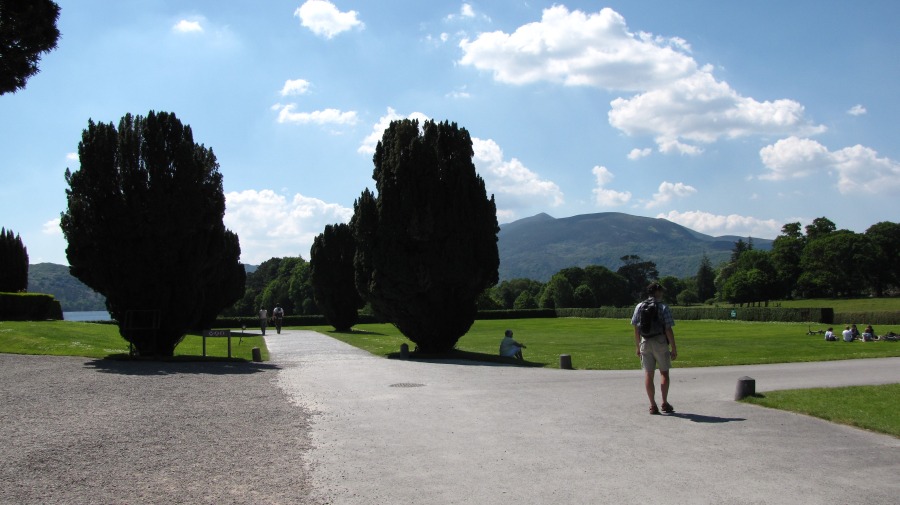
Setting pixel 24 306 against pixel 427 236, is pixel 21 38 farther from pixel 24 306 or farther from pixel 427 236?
pixel 24 306

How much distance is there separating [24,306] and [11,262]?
12668mm

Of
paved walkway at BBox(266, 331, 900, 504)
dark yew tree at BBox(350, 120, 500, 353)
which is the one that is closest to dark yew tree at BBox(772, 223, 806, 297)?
dark yew tree at BBox(350, 120, 500, 353)

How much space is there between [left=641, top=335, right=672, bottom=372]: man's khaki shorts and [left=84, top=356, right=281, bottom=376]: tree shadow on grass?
1081 centimetres

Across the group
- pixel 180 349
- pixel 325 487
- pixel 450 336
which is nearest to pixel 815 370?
pixel 450 336

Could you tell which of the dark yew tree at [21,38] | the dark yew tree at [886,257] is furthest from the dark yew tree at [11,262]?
the dark yew tree at [886,257]

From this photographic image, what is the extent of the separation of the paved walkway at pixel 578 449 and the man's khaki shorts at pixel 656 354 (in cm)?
75

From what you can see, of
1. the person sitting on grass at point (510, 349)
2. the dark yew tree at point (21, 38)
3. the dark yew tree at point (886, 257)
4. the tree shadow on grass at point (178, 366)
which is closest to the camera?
the dark yew tree at point (21, 38)

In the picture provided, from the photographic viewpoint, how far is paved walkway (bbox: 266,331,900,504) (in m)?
5.91

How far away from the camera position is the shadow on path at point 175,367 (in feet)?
55.4

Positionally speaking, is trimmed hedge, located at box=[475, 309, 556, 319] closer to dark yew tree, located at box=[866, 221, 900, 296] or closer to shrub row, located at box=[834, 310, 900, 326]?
shrub row, located at box=[834, 310, 900, 326]

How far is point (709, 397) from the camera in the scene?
456 inches

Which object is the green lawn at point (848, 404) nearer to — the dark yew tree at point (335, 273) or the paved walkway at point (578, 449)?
the paved walkway at point (578, 449)

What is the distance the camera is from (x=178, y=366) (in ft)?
61.2

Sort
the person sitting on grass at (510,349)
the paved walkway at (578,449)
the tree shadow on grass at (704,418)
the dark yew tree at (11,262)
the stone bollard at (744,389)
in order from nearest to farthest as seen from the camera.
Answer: the paved walkway at (578,449) < the tree shadow on grass at (704,418) < the stone bollard at (744,389) < the person sitting on grass at (510,349) < the dark yew tree at (11,262)
